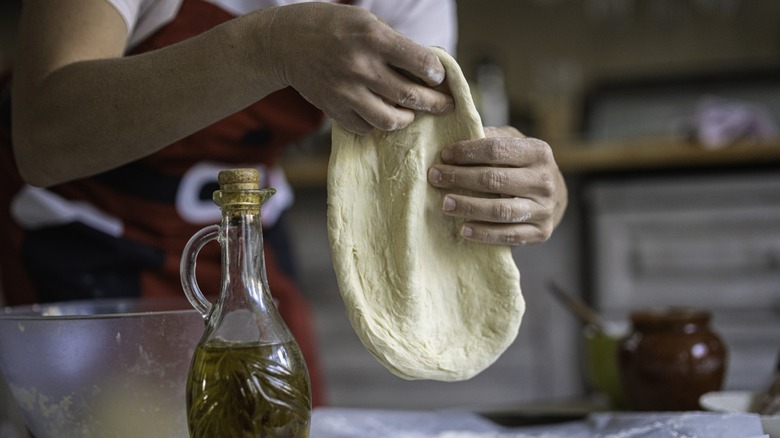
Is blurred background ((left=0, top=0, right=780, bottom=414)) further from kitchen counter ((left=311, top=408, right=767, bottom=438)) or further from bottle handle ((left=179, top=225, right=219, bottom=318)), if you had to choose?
bottle handle ((left=179, top=225, right=219, bottom=318))

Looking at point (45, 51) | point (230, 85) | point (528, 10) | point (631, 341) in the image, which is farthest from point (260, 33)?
point (528, 10)

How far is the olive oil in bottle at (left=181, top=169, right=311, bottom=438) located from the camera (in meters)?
0.47

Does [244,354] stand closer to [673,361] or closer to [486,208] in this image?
[486,208]

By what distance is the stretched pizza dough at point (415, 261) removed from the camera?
1.85 feet

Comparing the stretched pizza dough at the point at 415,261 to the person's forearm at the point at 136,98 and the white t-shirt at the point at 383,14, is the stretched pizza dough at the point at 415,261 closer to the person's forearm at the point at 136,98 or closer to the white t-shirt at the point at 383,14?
the person's forearm at the point at 136,98

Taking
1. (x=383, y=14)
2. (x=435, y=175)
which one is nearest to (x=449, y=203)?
(x=435, y=175)

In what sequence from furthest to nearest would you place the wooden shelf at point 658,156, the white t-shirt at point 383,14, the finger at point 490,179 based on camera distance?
the wooden shelf at point 658,156
the white t-shirt at point 383,14
the finger at point 490,179

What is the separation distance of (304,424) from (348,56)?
23cm

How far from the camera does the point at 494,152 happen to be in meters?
0.56

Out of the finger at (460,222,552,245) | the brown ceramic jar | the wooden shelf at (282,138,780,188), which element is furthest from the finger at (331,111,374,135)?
the wooden shelf at (282,138,780,188)

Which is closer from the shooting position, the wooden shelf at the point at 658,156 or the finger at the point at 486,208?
the finger at the point at 486,208

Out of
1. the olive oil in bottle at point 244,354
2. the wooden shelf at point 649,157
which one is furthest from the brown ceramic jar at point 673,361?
the wooden shelf at point 649,157

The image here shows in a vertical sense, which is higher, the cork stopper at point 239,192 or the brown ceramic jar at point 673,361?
the cork stopper at point 239,192

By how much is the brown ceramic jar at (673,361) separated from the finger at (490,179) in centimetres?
26
